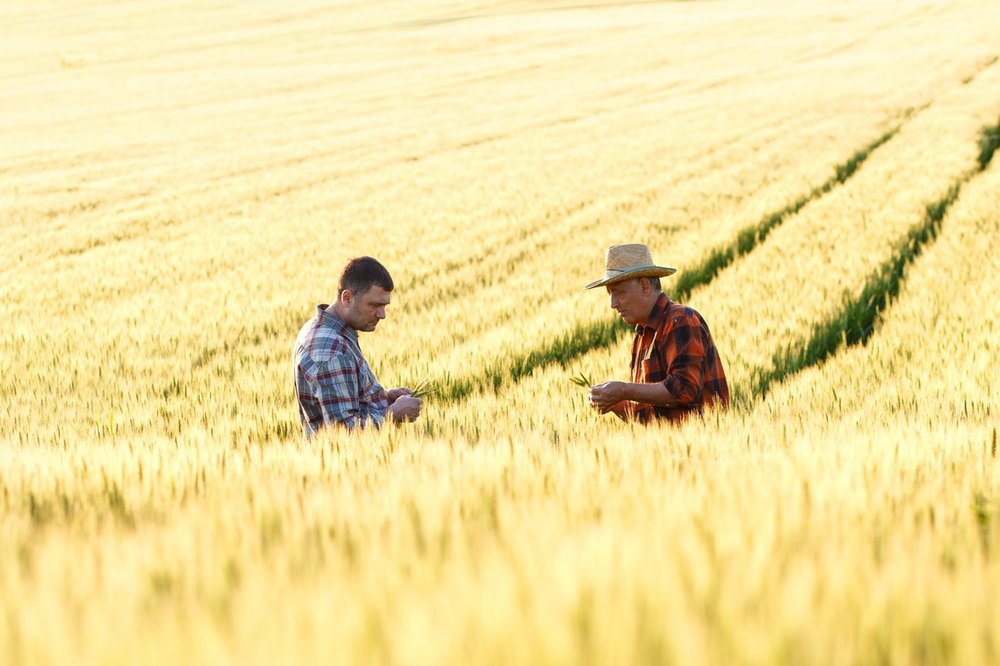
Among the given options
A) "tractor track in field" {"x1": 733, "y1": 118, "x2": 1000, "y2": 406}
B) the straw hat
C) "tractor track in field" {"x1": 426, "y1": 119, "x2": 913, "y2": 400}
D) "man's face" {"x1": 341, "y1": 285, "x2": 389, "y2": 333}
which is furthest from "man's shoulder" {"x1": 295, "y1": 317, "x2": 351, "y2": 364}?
"tractor track in field" {"x1": 733, "y1": 118, "x2": 1000, "y2": 406}

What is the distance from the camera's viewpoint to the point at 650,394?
4992mm

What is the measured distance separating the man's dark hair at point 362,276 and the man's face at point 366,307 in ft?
0.07

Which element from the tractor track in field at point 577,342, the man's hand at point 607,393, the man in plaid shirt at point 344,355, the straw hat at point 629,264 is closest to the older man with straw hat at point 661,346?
the straw hat at point 629,264

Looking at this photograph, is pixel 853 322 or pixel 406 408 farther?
pixel 853 322

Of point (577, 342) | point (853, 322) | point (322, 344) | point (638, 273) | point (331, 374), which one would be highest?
point (638, 273)

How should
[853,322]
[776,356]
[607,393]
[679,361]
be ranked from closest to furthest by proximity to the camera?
1. [607,393]
2. [679,361]
3. [776,356]
4. [853,322]

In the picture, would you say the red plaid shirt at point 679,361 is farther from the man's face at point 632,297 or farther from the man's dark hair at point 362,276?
the man's dark hair at point 362,276

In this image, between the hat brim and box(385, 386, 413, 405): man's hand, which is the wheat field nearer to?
box(385, 386, 413, 405): man's hand

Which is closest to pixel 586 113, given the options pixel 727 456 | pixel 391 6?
pixel 727 456

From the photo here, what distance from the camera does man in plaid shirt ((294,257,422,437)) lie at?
503 cm

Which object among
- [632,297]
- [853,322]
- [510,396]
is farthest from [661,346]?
[853,322]

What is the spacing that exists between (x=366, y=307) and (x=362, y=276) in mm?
158

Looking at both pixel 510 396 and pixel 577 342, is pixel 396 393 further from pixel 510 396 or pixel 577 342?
pixel 577 342

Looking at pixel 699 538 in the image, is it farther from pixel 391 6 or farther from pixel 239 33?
pixel 391 6
